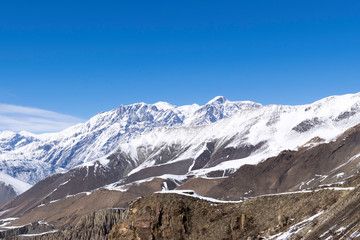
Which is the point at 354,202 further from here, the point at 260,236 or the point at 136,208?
the point at 136,208

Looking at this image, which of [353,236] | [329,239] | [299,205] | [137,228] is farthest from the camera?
[137,228]

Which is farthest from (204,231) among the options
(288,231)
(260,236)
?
(288,231)

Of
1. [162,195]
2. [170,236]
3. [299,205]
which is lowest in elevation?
[299,205]

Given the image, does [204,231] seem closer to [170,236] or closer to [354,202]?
[170,236]

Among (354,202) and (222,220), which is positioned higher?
(222,220)

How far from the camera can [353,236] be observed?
133 ft

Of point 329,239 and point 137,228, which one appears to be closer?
point 329,239

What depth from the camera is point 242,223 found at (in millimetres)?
59938

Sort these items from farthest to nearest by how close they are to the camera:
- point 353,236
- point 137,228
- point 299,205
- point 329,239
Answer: point 137,228, point 299,205, point 329,239, point 353,236

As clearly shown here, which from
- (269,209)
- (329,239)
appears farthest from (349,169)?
(329,239)

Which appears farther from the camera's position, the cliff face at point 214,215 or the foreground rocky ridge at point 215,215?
the cliff face at point 214,215

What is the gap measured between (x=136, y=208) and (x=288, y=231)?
2206 cm

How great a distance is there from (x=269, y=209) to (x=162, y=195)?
1428 cm

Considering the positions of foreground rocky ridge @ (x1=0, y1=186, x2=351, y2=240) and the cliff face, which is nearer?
foreground rocky ridge @ (x1=0, y1=186, x2=351, y2=240)
